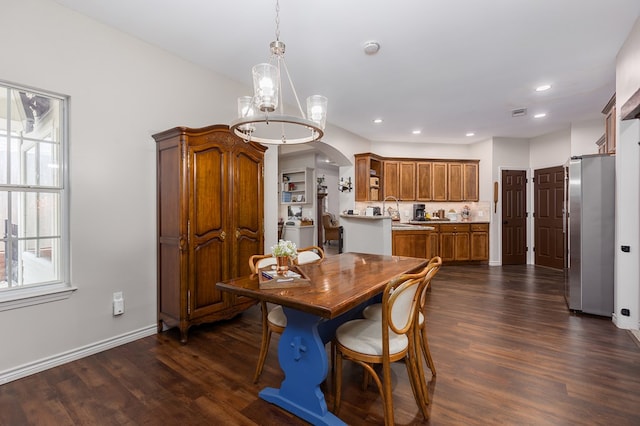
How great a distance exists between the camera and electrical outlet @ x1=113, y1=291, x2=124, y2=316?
2830 mm

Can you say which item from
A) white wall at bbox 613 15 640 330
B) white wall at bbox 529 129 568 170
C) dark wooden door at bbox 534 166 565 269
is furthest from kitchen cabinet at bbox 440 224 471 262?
white wall at bbox 613 15 640 330

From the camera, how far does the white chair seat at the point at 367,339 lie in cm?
173

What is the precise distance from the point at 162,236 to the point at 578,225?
4.64 meters

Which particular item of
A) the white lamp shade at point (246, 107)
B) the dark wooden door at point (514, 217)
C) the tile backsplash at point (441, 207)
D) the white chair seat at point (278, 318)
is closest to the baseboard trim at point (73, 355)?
the white chair seat at point (278, 318)

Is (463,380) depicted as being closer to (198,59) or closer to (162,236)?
(162,236)

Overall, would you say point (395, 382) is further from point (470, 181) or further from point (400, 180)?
point (470, 181)

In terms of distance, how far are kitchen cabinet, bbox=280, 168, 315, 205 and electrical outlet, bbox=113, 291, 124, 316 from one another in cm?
574

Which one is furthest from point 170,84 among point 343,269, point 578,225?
point 578,225

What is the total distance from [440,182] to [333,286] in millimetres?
6026

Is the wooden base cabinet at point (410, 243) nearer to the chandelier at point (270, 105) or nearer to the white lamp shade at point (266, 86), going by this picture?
the chandelier at point (270, 105)

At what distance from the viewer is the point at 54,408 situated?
1.94 m

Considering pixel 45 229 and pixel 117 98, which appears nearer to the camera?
pixel 45 229

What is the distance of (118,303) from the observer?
2846 millimetres

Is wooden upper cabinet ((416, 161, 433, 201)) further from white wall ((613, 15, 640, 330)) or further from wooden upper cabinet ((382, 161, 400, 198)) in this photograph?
white wall ((613, 15, 640, 330))
